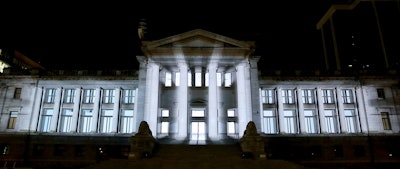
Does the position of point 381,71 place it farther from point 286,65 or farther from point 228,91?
point 228,91

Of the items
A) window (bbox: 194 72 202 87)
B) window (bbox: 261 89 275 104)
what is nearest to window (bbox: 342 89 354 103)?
window (bbox: 261 89 275 104)

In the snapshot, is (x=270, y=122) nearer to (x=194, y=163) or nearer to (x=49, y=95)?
(x=194, y=163)

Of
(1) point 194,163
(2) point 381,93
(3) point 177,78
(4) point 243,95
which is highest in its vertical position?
(3) point 177,78

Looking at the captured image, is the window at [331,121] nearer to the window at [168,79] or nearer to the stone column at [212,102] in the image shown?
the stone column at [212,102]

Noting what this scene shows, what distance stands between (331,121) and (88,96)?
109 feet

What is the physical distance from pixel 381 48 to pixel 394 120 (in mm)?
27989

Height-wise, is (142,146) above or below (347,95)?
below

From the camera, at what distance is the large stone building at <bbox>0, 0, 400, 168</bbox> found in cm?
3475

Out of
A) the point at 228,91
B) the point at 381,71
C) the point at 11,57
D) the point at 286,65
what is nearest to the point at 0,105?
the point at 228,91

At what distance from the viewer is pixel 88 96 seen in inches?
1553

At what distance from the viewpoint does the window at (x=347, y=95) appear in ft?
129

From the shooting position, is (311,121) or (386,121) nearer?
(386,121)

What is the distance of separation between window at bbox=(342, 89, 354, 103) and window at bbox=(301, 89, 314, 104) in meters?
4.34

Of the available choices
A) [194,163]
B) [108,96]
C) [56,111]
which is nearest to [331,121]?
[194,163]
